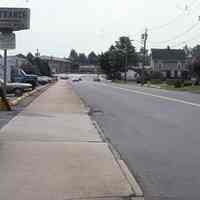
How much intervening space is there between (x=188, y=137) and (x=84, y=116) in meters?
7.05

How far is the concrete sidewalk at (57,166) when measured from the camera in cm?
851

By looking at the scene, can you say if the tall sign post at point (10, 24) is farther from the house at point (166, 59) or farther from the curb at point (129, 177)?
the house at point (166, 59)

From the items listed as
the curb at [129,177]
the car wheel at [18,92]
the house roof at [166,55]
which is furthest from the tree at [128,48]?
the curb at [129,177]

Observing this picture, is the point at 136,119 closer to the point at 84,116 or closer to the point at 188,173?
the point at 84,116

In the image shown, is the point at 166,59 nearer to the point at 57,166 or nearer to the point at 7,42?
the point at 7,42

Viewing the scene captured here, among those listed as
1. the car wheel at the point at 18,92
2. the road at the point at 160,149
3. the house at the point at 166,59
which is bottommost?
the car wheel at the point at 18,92

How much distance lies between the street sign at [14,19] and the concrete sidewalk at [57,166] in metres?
10.1

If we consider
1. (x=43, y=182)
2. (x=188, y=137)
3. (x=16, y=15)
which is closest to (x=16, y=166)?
(x=43, y=182)

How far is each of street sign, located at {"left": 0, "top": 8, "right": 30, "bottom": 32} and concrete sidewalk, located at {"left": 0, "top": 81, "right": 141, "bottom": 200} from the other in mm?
10082

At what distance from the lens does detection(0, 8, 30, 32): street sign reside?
26.6 meters

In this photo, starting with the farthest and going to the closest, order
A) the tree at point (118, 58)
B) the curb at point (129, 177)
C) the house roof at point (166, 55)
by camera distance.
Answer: the house roof at point (166, 55)
the tree at point (118, 58)
the curb at point (129, 177)

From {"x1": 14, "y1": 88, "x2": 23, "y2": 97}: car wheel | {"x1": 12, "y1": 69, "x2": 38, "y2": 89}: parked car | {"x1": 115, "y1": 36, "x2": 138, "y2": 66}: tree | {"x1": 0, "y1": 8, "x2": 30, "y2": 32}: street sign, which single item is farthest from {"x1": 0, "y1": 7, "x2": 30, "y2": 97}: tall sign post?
{"x1": 115, "y1": 36, "x2": 138, "y2": 66}: tree

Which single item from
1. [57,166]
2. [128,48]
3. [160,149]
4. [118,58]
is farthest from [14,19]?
[128,48]

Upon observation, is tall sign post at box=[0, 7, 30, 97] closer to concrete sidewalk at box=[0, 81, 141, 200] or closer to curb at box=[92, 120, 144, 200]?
concrete sidewalk at box=[0, 81, 141, 200]
